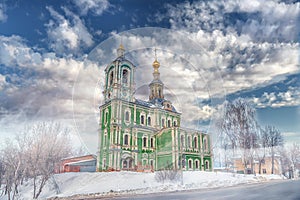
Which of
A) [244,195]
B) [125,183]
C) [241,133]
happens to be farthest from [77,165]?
[244,195]

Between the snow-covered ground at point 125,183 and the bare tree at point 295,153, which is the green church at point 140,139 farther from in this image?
the bare tree at point 295,153

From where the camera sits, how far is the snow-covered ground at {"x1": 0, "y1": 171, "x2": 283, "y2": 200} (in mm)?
13945

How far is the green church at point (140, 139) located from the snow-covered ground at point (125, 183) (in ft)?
8.92

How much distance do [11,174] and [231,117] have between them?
18280mm

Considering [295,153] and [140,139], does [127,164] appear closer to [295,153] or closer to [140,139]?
[140,139]

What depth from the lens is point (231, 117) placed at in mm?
18344

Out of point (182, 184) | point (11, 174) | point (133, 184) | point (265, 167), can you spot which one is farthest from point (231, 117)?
point (11, 174)

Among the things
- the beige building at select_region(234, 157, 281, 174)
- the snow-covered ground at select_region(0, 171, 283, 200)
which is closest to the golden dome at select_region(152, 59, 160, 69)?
the snow-covered ground at select_region(0, 171, 283, 200)

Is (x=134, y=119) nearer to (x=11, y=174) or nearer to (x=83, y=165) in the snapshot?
(x=83, y=165)

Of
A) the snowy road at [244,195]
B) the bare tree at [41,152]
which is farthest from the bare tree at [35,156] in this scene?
the snowy road at [244,195]

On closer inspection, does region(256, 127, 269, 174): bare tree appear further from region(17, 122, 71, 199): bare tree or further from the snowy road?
region(17, 122, 71, 199): bare tree

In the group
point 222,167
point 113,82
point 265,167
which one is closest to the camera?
point 265,167

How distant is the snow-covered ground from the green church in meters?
2.72

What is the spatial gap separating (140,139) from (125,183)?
9.38m
